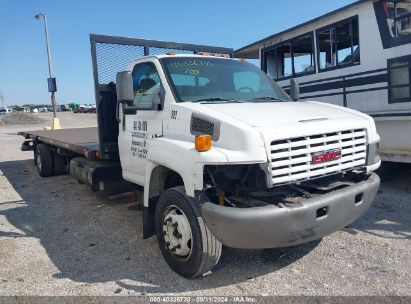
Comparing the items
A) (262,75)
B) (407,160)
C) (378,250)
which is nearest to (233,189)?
(378,250)

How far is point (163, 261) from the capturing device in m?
4.17

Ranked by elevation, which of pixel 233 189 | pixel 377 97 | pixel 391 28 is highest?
pixel 391 28

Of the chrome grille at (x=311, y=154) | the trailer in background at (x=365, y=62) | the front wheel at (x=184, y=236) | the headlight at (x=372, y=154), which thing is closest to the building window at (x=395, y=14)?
the trailer in background at (x=365, y=62)

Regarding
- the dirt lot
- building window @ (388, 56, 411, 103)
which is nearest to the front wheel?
the dirt lot

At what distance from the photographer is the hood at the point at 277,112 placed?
11.5ft


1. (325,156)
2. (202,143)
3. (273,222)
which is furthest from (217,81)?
(273,222)

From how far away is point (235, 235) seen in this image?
3.22m

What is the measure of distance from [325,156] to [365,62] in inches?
172

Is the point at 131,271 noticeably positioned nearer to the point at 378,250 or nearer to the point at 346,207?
the point at 346,207

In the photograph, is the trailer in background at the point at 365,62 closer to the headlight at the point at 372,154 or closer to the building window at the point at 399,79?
the building window at the point at 399,79

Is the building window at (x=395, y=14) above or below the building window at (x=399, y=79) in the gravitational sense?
above

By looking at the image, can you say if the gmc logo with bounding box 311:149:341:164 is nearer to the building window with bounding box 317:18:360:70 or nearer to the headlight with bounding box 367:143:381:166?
the headlight with bounding box 367:143:381:166

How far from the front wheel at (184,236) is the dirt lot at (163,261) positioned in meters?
0.16

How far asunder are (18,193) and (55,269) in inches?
167
